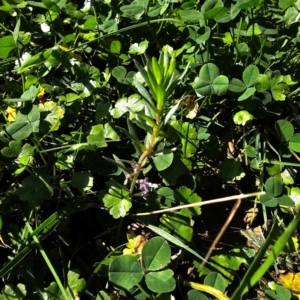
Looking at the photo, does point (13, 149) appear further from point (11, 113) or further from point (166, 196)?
point (166, 196)

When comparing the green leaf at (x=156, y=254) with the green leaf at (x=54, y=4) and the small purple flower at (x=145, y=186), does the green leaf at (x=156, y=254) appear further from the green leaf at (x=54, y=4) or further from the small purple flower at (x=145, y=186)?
the green leaf at (x=54, y=4)

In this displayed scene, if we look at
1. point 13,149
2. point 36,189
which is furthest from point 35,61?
point 36,189

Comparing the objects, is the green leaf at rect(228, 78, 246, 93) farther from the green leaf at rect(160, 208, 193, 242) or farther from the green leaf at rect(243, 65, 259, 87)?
the green leaf at rect(160, 208, 193, 242)

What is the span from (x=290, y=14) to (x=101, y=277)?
122cm

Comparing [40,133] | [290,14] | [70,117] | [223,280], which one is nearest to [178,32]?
[290,14]

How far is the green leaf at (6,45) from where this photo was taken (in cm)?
168

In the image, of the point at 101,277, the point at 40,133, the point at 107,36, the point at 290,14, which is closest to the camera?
the point at 101,277

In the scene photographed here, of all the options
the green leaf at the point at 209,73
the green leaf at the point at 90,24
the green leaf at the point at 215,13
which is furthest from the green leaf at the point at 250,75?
the green leaf at the point at 90,24

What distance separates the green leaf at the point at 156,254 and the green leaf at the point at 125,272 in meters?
0.03

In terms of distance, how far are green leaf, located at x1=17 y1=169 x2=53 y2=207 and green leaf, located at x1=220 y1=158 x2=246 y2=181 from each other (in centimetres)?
60

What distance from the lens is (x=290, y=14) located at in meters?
1.90

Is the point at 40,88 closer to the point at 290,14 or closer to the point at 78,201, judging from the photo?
the point at 78,201

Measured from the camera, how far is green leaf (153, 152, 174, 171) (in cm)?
153

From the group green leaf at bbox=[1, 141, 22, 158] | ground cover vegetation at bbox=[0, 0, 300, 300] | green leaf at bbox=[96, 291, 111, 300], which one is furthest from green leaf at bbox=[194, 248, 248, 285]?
green leaf at bbox=[1, 141, 22, 158]
